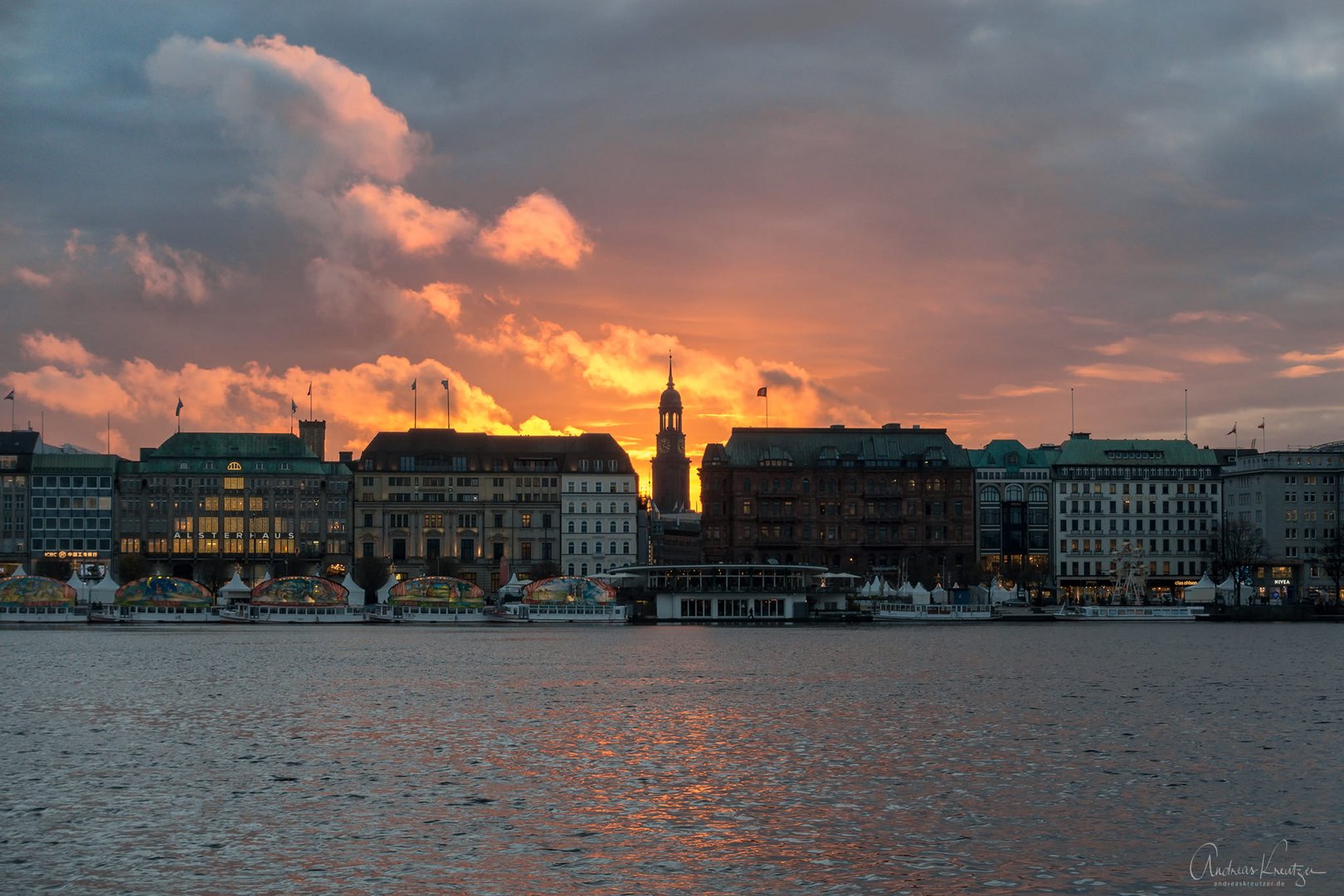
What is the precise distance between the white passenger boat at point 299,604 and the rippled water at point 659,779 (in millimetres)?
84028

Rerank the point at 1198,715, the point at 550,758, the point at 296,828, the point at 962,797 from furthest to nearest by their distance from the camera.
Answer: the point at 1198,715 < the point at 550,758 < the point at 962,797 < the point at 296,828

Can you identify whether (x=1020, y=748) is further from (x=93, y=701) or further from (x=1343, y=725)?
(x=93, y=701)

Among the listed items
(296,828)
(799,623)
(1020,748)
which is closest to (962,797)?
(1020,748)

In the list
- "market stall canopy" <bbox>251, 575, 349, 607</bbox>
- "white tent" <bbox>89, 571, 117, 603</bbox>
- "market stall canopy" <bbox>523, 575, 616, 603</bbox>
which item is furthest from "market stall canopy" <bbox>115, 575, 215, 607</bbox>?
"market stall canopy" <bbox>523, 575, 616, 603</bbox>

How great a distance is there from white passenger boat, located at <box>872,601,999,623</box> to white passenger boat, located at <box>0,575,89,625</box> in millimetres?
89965

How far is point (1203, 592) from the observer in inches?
7648

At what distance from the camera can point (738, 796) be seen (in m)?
42.0

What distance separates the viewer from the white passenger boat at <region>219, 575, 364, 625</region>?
17575cm

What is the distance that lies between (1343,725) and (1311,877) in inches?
1284

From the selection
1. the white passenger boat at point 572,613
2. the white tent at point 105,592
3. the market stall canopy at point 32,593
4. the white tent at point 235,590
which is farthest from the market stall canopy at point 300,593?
the market stall canopy at point 32,593

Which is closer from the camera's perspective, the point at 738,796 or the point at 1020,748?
the point at 738,796

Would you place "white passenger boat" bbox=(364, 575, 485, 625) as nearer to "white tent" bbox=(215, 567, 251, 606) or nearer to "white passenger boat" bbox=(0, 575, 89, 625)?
"white tent" bbox=(215, 567, 251, 606)

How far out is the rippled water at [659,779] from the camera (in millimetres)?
32500

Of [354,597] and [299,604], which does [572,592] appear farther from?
[299,604]
